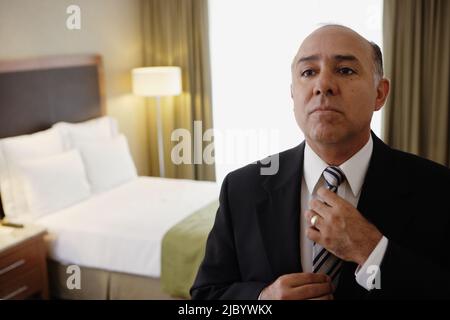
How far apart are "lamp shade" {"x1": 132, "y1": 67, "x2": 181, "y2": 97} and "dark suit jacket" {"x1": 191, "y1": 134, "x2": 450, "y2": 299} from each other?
10.0ft

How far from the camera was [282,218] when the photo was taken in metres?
1.14

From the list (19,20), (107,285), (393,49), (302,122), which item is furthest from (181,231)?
(393,49)

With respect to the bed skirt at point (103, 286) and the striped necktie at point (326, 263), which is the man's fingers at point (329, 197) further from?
the bed skirt at point (103, 286)

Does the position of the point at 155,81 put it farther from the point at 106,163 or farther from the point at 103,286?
the point at 103,286

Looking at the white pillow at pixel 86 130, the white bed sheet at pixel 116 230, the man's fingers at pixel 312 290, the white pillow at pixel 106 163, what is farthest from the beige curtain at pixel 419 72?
the man's fingers at pixel 312 290

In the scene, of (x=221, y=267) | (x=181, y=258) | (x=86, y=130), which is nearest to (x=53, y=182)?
(x=86, y=130)

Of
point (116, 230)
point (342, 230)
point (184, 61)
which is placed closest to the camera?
point (342, 230)

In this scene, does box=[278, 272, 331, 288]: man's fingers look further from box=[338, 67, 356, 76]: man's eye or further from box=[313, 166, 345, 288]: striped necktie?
box=[338, 67, 356, 76]: man's eye

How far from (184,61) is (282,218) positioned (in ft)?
12.0

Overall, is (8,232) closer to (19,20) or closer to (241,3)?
(19,20)

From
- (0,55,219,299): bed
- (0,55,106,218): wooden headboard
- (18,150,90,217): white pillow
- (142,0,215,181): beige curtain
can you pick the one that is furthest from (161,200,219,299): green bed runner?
(142,0,215,181): beige curtain

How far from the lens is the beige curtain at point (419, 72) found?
3613 millimetres

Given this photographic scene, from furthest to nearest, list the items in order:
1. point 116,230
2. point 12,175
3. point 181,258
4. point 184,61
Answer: point 184,61, point 12,175, point 116,230, point 181,258

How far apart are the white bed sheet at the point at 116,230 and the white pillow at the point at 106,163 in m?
0.23
